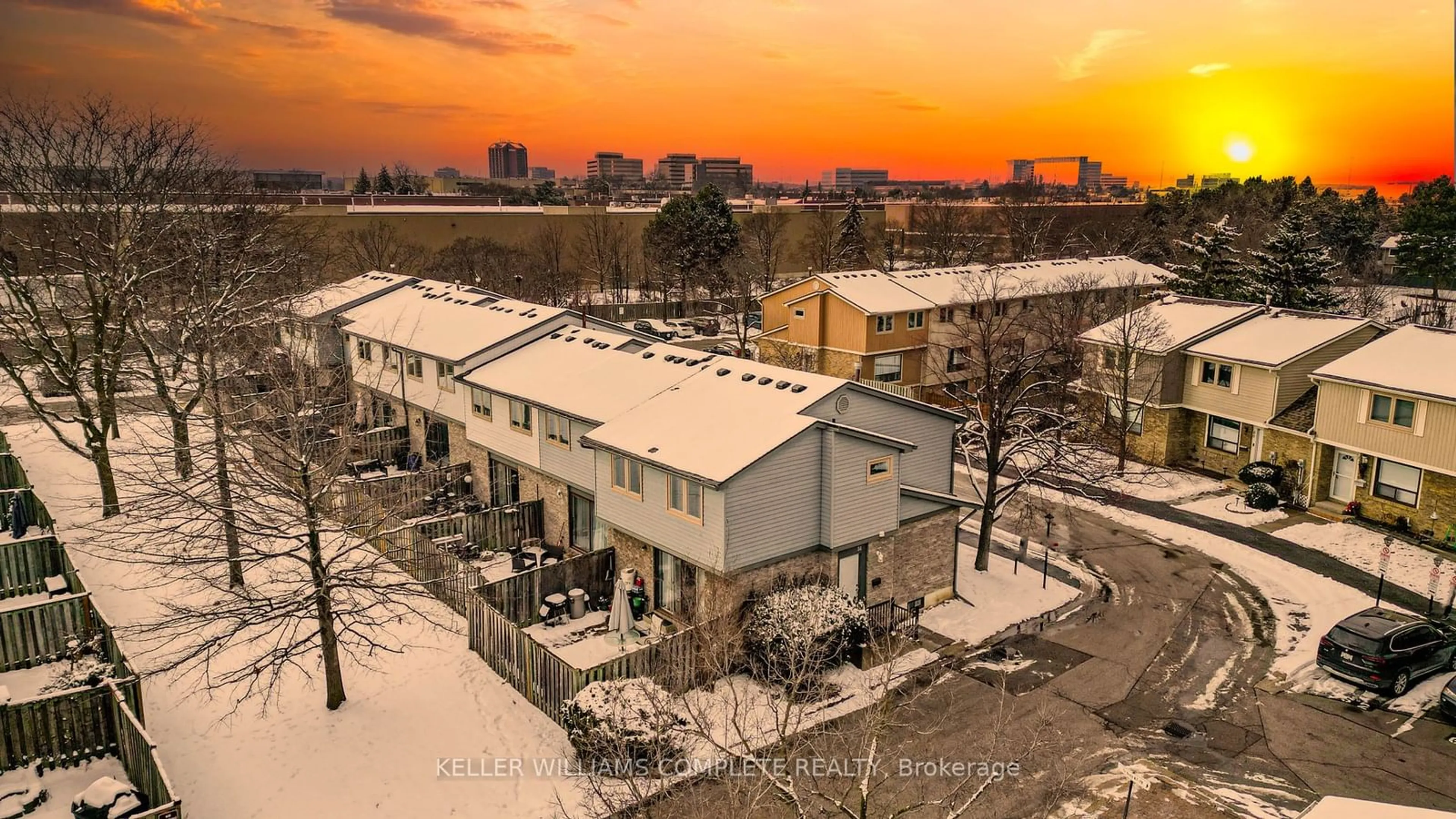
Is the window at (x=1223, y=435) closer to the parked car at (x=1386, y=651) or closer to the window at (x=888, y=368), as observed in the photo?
the window at (x=888, y=368)

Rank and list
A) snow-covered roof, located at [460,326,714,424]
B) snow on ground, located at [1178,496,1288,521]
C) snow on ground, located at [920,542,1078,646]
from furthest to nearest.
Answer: snow on ground, located at [1178,496,1288,521]
snow-covered roof, located at [460,326,714,424]
snow on ground, located at [920,542,1078,646]

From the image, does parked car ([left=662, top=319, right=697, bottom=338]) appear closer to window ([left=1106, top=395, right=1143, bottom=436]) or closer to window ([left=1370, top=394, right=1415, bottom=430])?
window ([left=1106, top=395, right=1143, bottom=436])

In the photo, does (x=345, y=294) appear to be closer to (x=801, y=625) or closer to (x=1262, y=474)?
(x=801, y=625)

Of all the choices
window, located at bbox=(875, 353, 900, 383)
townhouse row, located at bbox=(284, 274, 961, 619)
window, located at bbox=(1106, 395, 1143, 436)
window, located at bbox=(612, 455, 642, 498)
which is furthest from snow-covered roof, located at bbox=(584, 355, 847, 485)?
window, located at bbox=(875, 353, 900, 383)

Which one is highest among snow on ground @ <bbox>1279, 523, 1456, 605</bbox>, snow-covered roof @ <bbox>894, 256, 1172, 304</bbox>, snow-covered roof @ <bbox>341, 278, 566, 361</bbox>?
snow-covered roof @ <bbox>894, 256, 1172, 304</bbox>

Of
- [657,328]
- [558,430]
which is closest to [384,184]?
[657,328]

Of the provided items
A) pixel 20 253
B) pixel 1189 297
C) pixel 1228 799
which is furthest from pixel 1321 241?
pixel 20 253
